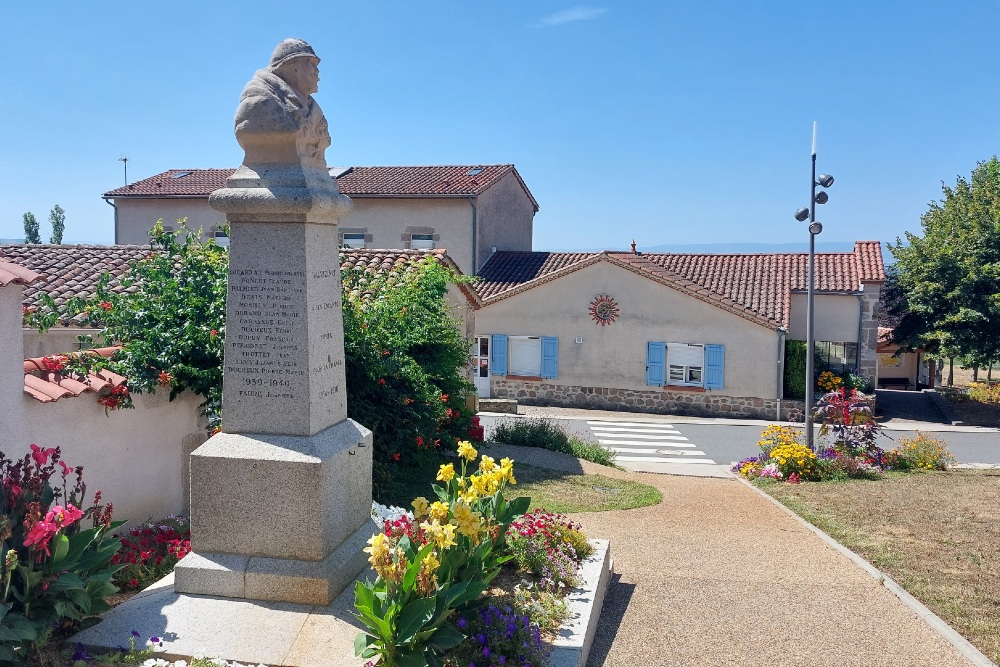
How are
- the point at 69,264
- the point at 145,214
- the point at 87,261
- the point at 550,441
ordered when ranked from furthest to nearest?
the point at 145,214 → the point at 550,441 → the point at 87,261 → the point at 69,264

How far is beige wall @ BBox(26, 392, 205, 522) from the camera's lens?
6.79 meters

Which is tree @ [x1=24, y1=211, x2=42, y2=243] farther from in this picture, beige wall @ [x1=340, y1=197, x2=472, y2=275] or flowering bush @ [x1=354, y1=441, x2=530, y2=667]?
flowering bush @ [x1=354, y1=441, x2=530, y2=667]

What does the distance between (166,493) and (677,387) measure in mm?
18108

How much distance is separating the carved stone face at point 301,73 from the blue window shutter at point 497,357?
20.3m

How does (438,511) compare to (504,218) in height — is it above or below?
below

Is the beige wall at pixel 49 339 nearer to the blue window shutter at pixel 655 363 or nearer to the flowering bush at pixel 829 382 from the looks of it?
the blue window shutter at pixel 655 363

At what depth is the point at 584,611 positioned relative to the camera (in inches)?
213

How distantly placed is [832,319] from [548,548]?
20.3m

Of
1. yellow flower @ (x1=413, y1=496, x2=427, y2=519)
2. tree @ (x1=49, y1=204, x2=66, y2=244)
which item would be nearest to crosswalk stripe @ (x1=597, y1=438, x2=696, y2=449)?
yellow flower @ (x1=413, y1=496, x2=427, y2=519)

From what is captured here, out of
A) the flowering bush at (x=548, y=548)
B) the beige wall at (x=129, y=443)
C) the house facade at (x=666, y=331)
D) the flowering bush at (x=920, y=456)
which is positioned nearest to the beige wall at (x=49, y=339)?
the beige wall at (x=129, y=443)

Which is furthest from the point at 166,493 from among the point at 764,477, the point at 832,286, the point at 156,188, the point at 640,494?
the point at 156,188

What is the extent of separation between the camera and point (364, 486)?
5.66m

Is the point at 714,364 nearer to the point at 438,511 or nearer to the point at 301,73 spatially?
the point at 301,73

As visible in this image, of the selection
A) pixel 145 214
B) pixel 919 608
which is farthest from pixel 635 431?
pixel 145 214
